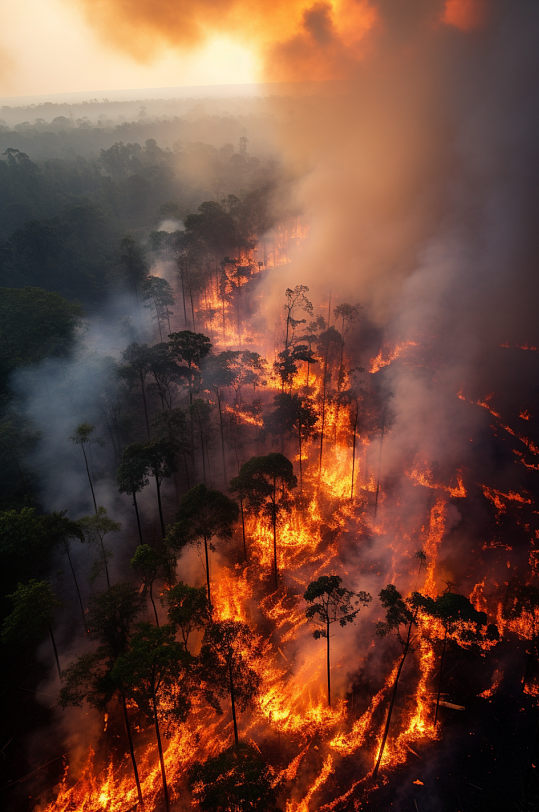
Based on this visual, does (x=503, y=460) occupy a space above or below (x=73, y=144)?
below

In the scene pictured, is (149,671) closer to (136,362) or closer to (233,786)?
(233,786)

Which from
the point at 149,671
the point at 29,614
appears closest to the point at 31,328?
the point at 29,614

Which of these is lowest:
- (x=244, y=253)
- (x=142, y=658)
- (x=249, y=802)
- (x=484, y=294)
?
(x=249, y=802)

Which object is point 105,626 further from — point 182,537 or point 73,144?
point 73,144

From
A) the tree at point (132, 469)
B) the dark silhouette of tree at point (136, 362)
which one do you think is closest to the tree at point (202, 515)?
the tree at point (132, 469)

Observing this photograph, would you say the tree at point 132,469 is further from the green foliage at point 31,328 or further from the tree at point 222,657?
the green foliage at point 31,328

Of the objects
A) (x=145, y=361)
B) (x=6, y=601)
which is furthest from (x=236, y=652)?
(x=145, y=361)

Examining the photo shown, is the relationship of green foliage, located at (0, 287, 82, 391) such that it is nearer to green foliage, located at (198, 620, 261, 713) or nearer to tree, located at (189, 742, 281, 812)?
green foliage, located at (198, 620, 261, 713)

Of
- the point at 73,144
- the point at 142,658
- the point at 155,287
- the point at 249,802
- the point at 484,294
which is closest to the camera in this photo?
the point at 249,802
